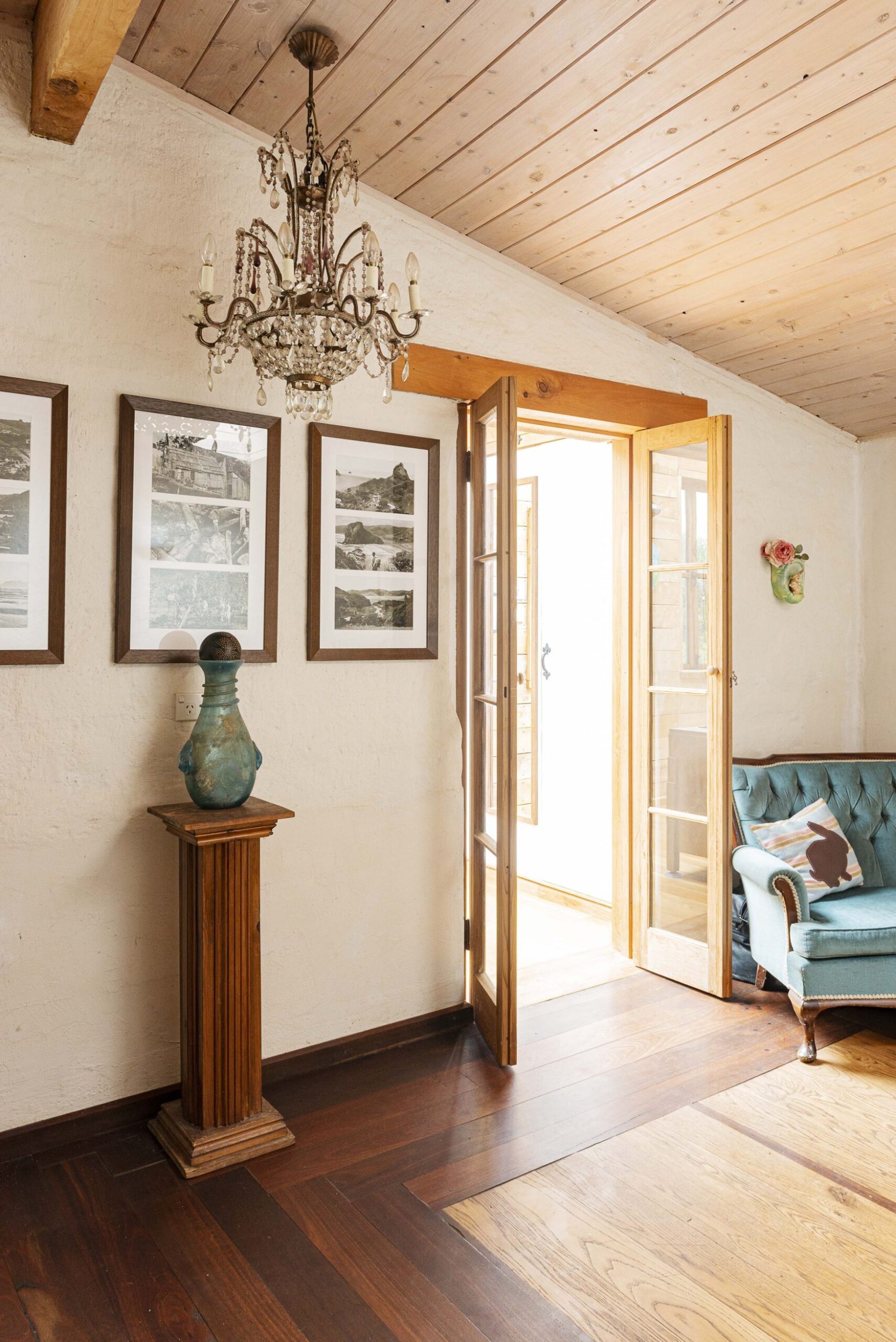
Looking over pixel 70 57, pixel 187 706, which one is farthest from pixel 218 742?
pixel 70 57

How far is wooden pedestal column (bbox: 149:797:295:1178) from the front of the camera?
2340 millimetres

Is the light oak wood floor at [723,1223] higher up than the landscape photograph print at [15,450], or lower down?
lower down

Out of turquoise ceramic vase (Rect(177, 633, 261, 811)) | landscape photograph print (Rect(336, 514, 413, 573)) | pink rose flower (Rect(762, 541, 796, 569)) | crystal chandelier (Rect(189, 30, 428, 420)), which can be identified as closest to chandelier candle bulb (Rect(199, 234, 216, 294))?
crystal chandelier (Rect(189, 30, 428, 420))

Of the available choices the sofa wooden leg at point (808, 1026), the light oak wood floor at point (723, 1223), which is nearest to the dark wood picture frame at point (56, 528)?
the light oak wood floor at point (723, 1223)

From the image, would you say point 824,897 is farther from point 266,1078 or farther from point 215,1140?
point 215,1140

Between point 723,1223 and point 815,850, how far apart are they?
1.55m

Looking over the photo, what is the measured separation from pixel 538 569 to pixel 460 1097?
2802 mm

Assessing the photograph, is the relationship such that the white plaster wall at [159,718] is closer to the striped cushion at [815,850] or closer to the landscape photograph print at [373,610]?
the landscape photograph print at [373,610]

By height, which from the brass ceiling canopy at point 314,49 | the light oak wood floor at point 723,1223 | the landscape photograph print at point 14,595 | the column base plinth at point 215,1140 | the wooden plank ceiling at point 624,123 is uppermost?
the brass ceiling canopy at point 314,49

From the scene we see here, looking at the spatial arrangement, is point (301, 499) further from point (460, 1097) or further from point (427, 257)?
point (460, 1097)

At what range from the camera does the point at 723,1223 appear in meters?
2.09

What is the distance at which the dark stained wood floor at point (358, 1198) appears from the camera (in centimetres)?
179

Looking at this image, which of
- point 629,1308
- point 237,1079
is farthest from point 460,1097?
point 629,1308

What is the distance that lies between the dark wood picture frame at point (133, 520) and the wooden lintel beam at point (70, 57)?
2.22ft
